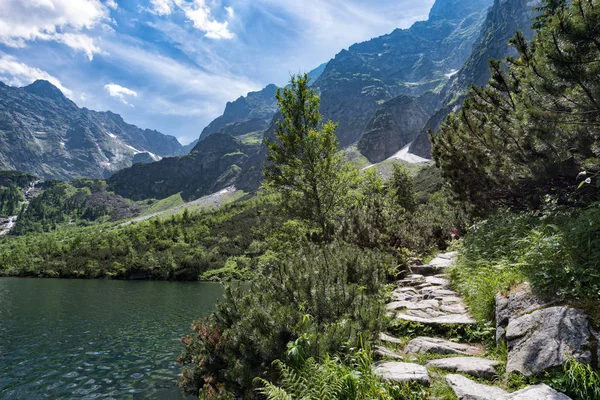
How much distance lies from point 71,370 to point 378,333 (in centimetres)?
1891

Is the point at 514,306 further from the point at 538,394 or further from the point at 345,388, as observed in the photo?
the point at 345,388

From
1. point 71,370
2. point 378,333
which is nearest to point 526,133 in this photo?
point 378,333

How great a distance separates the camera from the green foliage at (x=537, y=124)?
6527mm

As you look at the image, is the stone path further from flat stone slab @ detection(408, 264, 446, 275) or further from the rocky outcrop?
flat stone slab @ detection(408, 264, 446, 275)

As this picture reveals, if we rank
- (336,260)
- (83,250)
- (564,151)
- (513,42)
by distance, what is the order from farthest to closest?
(83,250), (513,42), (336,260), (564,151)

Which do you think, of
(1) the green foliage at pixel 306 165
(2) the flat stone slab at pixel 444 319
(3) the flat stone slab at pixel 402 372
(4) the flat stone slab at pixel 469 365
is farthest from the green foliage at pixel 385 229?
(3) the flat stone slab at pixel 402 372

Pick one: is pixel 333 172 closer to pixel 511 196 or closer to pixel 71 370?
pixel 511 196

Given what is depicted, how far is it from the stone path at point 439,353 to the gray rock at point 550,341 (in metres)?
0.48

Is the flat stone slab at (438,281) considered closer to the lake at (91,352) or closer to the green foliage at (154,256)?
the lake at (91,352)

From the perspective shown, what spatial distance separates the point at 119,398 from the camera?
46.7 feet

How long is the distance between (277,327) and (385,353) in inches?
82.8

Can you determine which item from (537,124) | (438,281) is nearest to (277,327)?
(438,281)

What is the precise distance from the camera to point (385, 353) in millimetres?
6219

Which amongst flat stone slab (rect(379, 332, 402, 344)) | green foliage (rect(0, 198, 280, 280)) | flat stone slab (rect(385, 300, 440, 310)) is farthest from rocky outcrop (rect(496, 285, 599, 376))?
green foliage (rect(0, 198, 280, 280))
